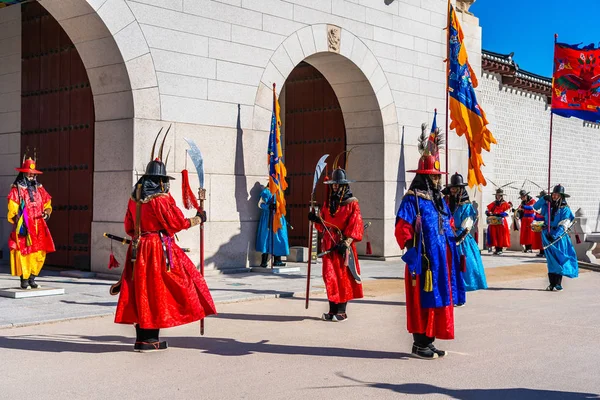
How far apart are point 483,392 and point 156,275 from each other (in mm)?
2834

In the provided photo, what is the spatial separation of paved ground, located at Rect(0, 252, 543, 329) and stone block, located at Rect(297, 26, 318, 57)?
382 cm

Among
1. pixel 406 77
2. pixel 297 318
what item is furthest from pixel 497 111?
pixel 297 318

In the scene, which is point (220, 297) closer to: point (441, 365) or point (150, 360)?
point (150, 360)

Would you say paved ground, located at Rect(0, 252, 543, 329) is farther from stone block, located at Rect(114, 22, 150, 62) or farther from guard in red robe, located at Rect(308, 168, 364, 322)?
stone block, located at Rect(114, 22, 150, 62)

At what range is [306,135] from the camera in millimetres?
15758

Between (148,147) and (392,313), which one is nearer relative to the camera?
(392,313)

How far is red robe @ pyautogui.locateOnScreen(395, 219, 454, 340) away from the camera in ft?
20.3

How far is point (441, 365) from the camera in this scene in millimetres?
5914

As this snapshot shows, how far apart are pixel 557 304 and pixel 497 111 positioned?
13.2 meters

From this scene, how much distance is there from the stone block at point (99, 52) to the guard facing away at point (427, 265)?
5.69 meters

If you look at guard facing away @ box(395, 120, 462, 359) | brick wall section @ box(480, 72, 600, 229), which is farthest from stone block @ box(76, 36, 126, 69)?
brick wall section @ box(480, 72, 600, 229)

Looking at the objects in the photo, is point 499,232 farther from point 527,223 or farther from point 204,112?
point 204,112

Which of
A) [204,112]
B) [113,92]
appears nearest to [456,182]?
[204,112]

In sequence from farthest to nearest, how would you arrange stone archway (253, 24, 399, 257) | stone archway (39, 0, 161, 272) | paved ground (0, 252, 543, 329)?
stone archway (253, 24, 399, 257) < stone archway (39, 0, 161, 272) < paved ground (0, 252, 543, 329)
